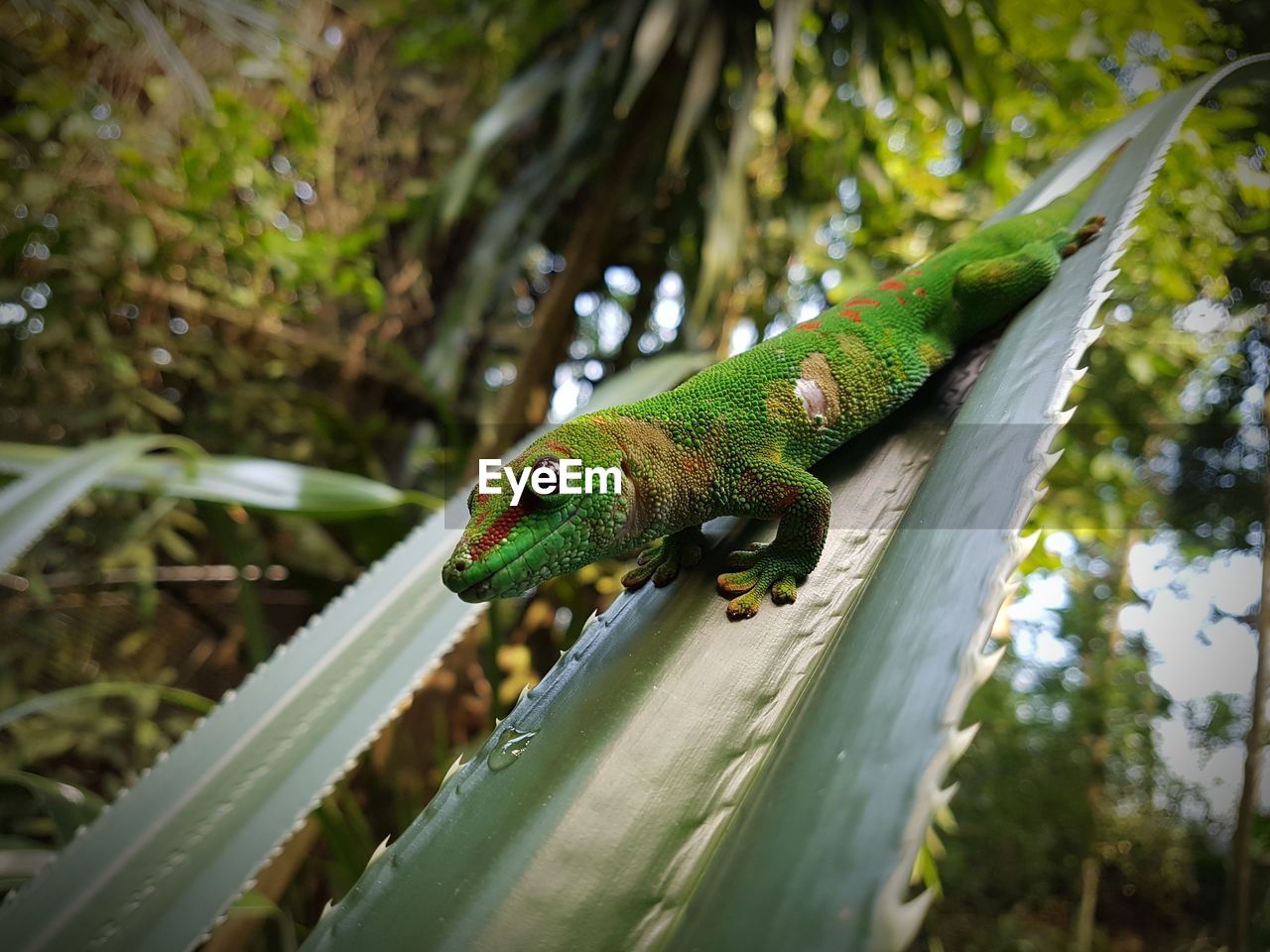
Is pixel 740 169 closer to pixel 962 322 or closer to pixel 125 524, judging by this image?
pixel 962 322

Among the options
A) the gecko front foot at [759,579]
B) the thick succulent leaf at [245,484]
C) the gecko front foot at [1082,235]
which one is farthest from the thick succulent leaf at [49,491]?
the gecko front foot at [1082,235]

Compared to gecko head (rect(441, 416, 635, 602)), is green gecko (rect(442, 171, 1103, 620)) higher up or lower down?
lower down

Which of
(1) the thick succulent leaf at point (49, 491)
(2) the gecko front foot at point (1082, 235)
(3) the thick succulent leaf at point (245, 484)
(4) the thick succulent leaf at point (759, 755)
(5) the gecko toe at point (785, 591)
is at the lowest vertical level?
(2) the gecko front foot at point (1082, 235)

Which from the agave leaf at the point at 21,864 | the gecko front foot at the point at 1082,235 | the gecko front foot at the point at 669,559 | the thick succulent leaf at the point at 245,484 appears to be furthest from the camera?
the thick succulent leaf at the point at 245,484

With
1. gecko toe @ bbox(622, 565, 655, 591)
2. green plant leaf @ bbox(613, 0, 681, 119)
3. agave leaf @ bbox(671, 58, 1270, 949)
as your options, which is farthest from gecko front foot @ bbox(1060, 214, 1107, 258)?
green plant leaf @ bbox(613, 0, 681, 119)

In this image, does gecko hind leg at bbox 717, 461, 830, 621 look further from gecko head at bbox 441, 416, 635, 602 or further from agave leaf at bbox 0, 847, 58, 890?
agave leaf at bbox 0, 847, 58, 890

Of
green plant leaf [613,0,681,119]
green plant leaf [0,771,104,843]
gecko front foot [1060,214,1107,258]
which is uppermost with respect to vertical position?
green plant leaf [613,0,681,119]

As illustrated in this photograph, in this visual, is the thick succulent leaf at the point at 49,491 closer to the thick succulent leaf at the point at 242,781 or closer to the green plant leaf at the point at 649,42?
the thick succulent leaf at the point at 242,781
